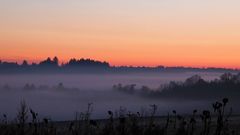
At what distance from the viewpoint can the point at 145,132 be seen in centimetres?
1396

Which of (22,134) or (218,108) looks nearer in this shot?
(218,108)

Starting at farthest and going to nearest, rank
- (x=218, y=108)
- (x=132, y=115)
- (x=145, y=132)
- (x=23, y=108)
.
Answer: (x=132, y=115) → (x=145, y=132) → (x=23, y=108) → (x=218, y=108)

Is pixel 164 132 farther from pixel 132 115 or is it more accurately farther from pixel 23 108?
pixel 23 108

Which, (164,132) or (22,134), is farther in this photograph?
(164,132)


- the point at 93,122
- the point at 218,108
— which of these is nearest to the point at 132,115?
the point at 93,122

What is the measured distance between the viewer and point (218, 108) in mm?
10867

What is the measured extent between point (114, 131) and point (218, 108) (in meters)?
3.35

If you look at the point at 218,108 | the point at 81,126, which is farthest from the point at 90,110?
the point at 218,108

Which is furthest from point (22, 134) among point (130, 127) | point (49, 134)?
point (130, 127)

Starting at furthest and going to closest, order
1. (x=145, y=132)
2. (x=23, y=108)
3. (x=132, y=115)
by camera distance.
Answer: (x=132, y=115) → (x=145, y=132) → (x=23, y=108)

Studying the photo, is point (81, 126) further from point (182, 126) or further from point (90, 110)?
point (182, 126)

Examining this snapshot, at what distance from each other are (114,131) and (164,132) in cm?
125

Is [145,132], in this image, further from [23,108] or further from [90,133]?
[23,108]

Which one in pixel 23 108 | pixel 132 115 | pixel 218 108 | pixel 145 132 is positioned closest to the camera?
pixel 218 108
